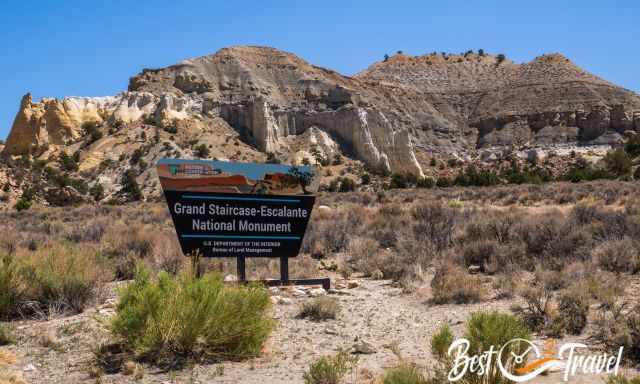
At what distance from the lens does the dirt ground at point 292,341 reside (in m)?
6.33

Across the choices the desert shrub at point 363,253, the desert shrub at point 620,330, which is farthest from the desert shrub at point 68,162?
the desert shrub at point 620,330

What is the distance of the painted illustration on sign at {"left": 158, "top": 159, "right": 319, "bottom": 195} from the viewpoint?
10742mm

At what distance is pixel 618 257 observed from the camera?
35.9ft

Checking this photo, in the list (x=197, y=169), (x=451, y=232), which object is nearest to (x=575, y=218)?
(x=451, y=232)

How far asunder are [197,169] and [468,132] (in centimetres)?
8340

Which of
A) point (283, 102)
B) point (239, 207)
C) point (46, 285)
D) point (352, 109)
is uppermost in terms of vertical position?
point (283, 102)

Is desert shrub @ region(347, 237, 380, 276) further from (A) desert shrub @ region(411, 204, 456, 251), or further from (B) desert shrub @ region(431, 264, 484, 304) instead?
(B) desert shrub @ region(431, 264, 484, 304)

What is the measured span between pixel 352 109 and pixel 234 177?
67.7 metres

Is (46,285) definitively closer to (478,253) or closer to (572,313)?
(572,313)

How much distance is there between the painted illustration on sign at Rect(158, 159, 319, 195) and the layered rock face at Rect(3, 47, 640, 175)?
5798 centimetres

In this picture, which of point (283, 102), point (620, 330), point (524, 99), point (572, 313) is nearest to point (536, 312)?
point (572, 313)

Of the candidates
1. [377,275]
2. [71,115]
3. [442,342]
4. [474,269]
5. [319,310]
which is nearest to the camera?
[442,342]

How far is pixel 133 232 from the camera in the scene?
1619cm

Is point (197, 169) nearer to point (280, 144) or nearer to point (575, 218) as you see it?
point (575, 218)
